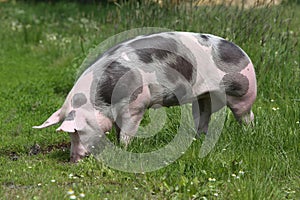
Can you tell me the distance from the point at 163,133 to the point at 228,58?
883 mm

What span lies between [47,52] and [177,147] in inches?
217

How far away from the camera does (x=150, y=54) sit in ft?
18.9

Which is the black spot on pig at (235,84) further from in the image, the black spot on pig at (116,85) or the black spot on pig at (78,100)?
the black spot on pig at (78,100)

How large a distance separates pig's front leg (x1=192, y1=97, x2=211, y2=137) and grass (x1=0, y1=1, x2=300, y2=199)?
20cm

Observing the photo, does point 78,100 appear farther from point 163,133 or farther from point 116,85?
point 163,133

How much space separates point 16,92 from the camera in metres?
8.59

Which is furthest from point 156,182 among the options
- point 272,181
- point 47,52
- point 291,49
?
point 47,52

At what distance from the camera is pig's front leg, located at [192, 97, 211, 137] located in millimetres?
6402

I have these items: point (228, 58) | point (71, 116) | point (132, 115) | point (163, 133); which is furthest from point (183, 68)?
point (71, 116)

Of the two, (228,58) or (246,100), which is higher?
(228,58)

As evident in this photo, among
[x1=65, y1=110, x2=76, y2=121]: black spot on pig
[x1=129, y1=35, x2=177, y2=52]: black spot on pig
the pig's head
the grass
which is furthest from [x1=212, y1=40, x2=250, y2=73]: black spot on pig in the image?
[x1=65, y1=110, x2=76, y2=121]: black spot on pig

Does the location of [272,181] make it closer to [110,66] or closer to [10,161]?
[110,66]

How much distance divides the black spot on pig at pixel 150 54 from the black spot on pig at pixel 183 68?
0.10m

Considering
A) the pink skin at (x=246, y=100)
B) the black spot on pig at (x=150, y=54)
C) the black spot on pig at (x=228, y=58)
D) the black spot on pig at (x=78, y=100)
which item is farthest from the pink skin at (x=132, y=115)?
the pink skin at (x=246, y=100)
